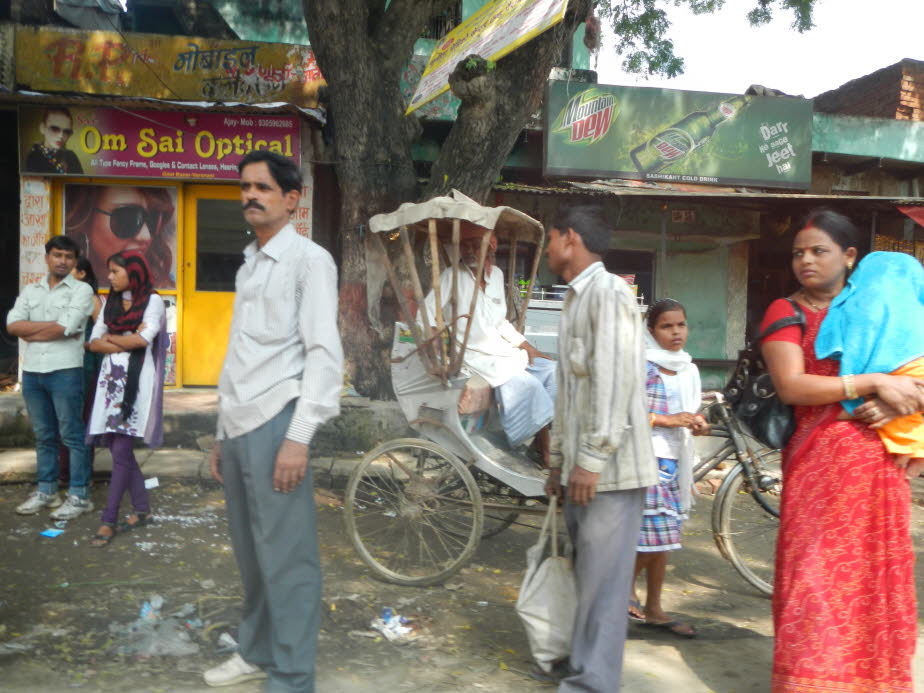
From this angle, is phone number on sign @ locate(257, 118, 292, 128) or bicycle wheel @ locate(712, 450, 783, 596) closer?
bicycle wheel @ locate(712, 450, 783, 596)

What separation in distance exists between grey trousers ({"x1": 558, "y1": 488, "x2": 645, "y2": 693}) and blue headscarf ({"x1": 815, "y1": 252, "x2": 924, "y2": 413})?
0.85 meters

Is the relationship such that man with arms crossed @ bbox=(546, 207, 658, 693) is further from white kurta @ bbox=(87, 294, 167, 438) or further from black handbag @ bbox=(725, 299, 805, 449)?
white kurta @ bbox=(87, 294, 167, 438)

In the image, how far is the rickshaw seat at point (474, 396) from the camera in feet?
14.3

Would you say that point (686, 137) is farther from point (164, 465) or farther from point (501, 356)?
point (164, 465)

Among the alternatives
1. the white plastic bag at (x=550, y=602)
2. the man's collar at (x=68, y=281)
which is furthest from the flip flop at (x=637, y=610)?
the man's collar at (x=68, y=281)

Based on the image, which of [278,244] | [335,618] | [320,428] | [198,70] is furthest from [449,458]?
[198,70]

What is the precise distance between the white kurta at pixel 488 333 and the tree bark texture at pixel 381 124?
7.54ft

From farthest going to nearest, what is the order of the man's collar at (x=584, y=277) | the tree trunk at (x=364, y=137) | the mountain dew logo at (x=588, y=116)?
the mountain dew logo at (x=588, y=116) < the tree trunk at (x=364, y=137) < the man's collar at (x=584, y=277)

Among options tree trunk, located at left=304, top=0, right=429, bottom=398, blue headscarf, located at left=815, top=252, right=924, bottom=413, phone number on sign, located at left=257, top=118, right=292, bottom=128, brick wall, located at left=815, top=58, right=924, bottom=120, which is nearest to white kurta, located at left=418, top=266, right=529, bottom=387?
blue headscarf, located at left=815, top=252, right=924, bottom=413

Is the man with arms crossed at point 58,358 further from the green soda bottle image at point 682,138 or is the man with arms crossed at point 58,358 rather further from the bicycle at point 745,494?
the green soda bottle image at point 682,138

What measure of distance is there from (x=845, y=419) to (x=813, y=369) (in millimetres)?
198

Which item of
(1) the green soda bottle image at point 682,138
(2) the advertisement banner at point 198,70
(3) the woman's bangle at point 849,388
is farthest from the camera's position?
(1) the green soda bottle image at point 682,138

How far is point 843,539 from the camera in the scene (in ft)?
8.71

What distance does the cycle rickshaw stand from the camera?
423cm
